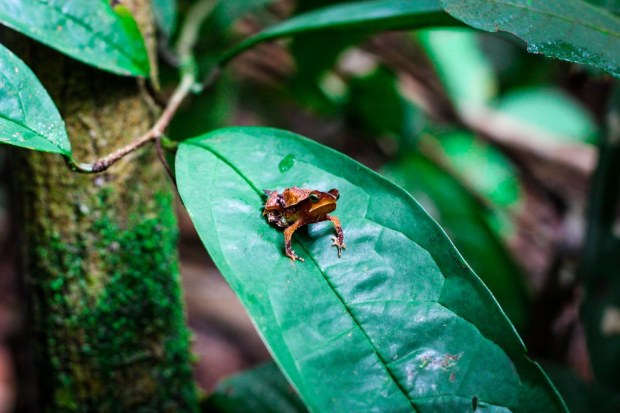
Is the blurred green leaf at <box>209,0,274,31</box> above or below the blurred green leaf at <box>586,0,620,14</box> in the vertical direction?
above

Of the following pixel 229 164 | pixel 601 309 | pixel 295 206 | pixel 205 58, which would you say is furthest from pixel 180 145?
pixel 205 58

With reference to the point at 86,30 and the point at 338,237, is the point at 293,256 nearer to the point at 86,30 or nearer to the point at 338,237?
the point at 338,237

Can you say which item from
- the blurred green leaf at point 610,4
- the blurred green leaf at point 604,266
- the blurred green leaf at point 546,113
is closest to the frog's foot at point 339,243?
the blurred green leaf at point 610,4

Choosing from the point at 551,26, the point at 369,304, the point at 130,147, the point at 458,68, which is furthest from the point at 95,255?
the point at 458,68

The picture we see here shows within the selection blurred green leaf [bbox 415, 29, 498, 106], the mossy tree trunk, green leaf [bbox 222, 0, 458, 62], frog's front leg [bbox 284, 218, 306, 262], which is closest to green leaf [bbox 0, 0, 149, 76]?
the mossy tree trunk

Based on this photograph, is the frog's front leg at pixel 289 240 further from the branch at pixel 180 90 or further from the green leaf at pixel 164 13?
the green leaf at pixel 164 13

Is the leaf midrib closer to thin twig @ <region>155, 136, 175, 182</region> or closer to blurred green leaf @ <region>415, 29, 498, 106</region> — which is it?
thin twig @ <region>155, 136, 175, 182</region>
